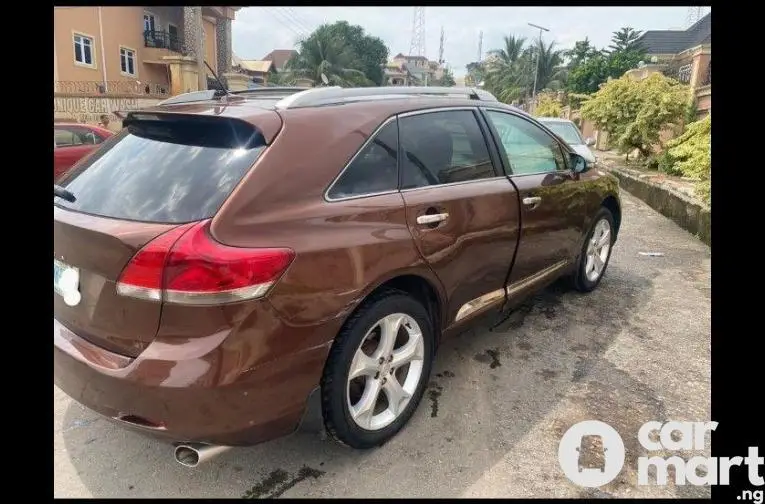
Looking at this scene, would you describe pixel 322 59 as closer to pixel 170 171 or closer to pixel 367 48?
pixel 367 48

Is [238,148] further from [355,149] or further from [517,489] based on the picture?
[517,489]

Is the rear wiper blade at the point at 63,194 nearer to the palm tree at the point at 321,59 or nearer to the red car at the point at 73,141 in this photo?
the red car at the point at 73,141

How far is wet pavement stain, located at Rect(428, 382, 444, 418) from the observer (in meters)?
2.85

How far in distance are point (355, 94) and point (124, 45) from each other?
28.4m

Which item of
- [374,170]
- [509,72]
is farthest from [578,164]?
[509,72]

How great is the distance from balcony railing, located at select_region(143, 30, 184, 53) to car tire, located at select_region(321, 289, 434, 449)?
99.9ft

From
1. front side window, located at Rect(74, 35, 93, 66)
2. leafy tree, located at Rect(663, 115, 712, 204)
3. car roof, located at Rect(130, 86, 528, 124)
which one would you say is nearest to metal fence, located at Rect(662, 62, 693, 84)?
leafy tree, located at Rect(663, 115, 712, 204)

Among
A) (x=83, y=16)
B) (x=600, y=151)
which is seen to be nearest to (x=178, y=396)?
(x=600, y=151)

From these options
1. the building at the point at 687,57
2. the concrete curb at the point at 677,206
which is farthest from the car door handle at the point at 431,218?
the concrete curb at the point at 677,206


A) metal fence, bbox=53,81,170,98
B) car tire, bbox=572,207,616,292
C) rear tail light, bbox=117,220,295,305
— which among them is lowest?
car tire, bbox=572,207,616,292

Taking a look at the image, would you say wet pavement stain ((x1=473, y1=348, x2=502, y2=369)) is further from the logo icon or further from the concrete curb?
the concrete curb

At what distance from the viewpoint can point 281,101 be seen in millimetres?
2463

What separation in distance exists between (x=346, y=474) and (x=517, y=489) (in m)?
0.75
